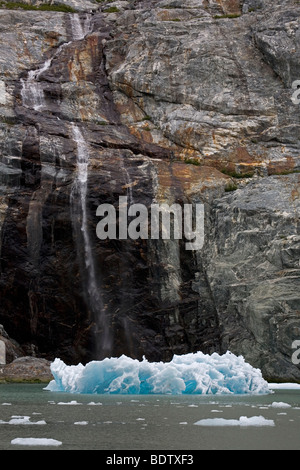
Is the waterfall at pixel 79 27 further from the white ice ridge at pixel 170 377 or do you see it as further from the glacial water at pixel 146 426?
the glacial water at pixel 146 426

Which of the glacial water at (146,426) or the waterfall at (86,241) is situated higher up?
the waterfall at (86,241)

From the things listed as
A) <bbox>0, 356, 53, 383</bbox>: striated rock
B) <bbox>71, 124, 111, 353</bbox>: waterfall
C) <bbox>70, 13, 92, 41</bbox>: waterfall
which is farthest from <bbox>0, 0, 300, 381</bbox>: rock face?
<bbox>70, 13, 92, 41</bbox>: waterfall

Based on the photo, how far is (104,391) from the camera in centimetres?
1842

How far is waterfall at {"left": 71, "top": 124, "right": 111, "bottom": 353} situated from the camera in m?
29.0

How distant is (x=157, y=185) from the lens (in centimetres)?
3234

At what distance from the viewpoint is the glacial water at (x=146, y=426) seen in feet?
26.4

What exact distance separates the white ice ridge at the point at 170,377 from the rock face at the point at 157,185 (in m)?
6.71

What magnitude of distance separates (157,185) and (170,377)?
16218 millimetres

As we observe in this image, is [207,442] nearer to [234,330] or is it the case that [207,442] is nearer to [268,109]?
[234,330]

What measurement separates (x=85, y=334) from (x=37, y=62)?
23353mm

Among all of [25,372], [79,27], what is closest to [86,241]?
[25,372]

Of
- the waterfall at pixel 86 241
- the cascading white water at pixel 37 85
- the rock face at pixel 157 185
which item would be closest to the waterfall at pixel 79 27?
the cascading white water at pixel 37 85

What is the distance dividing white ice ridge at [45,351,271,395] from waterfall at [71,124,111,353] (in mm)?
9532

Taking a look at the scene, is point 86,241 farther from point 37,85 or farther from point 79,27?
point 79,27
